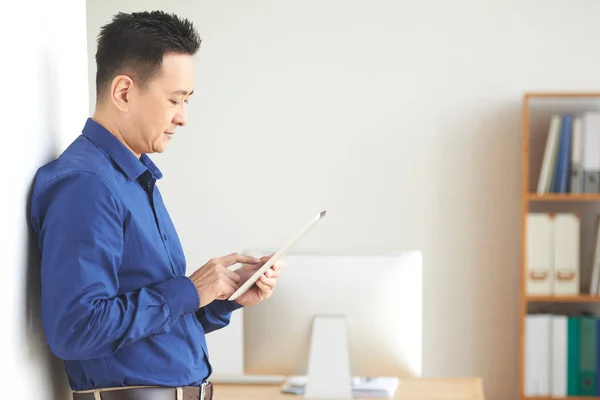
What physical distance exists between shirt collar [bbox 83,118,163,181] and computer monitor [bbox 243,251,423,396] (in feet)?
2.31

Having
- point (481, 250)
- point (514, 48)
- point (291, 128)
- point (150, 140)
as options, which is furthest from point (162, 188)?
point (150, 140)

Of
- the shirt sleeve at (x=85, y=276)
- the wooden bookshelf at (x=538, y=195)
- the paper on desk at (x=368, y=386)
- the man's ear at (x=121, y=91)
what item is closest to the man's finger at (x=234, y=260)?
the shirt sleeve at (x=85, y=276)

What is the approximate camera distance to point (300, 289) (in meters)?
2.17

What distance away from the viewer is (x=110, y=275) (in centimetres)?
139

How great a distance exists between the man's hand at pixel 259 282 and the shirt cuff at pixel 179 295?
253 millimetres

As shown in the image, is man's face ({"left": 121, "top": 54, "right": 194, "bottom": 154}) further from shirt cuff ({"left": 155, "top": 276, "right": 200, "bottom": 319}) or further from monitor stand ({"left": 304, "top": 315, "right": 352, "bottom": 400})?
monitor stand ({"left": 304, "top": 315, "right": 352, "bottom": 400})

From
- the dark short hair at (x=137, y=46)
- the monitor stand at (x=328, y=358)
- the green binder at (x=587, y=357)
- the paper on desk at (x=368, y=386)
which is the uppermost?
the dark short hair at (x=137, y=46)

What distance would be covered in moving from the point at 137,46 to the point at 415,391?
163 cm

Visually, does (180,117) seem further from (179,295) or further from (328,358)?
(328,358)

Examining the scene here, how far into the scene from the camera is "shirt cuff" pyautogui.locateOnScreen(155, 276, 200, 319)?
1.47 meters

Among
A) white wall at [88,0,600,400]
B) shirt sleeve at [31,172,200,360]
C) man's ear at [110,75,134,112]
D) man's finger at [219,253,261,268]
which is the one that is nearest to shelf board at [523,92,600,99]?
white wall at [88,0,600,400]

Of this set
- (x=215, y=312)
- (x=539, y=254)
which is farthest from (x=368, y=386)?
(x=539, y=254)

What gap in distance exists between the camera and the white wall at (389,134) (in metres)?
4.37

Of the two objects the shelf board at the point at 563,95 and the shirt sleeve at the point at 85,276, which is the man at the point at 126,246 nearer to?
the shirt sleeve at the point at 85,276
